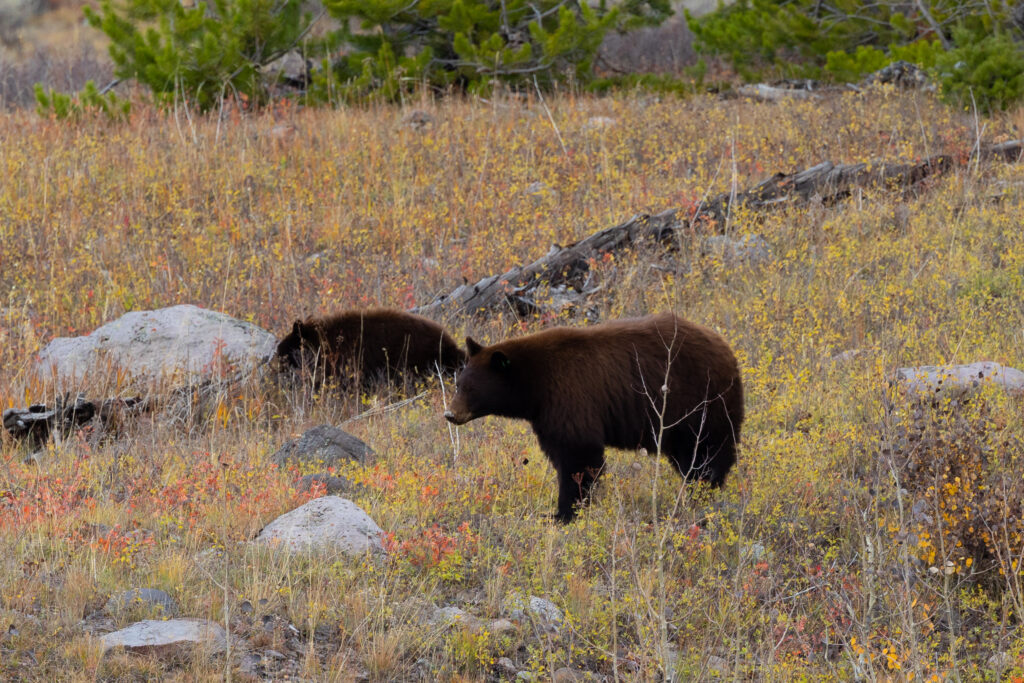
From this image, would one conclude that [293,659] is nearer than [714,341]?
Yes

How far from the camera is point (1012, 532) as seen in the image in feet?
15.1

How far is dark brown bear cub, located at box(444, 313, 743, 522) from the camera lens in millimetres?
5453

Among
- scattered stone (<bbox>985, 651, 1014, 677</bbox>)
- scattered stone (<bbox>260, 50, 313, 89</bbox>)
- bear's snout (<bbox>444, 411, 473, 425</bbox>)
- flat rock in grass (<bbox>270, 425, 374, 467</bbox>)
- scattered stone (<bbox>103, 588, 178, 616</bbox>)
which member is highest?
scattered stone (<bbox>985, 651, 1014, 677</bbox>)

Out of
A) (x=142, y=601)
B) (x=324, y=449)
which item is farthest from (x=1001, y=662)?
(x=324, y=449)

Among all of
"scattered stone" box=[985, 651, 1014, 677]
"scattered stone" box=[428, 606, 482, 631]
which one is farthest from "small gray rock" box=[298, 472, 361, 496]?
"scattered stone" box=[985, 651, 1014, 677]

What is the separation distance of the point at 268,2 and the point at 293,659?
43.1ft

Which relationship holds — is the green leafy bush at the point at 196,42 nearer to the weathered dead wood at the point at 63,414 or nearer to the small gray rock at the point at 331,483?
the weathered dead wood at the point at 63,414

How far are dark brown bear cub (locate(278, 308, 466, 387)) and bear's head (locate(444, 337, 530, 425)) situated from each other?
230 cm

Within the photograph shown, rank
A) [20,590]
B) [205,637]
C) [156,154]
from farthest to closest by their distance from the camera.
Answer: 1. [156,154]
2. [20,590]
3. [205,637]

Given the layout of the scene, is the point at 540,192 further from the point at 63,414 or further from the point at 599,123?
the point at 63,414

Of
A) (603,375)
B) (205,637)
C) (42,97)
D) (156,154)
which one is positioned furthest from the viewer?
(42,97)

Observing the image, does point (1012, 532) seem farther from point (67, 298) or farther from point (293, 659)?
point (67, 298)

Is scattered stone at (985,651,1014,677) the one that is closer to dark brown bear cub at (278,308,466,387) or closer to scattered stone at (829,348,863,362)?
scattered stone at (829,348,863,362)

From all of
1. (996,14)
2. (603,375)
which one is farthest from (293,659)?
(996,14)
